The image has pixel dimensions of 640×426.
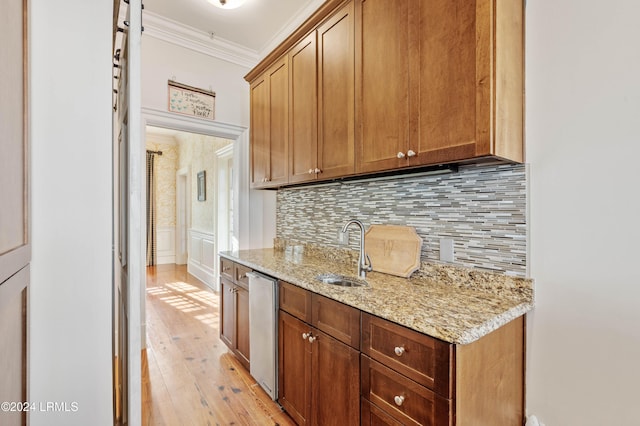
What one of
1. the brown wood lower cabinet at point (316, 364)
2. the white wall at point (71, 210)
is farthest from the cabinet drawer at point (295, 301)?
the white wall at point (71, 210)

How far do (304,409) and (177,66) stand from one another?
3.03m

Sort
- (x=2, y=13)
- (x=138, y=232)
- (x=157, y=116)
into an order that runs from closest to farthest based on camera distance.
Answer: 1. (x=2, y=13)
2. (x=138, y=232)
3. (x=157, y=116)

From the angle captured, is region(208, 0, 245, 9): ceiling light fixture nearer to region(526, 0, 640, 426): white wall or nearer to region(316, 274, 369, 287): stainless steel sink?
region(526, 0, 640, 426): white wall

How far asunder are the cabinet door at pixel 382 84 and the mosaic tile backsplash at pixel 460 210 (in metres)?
0.31

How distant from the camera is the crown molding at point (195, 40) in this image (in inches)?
105

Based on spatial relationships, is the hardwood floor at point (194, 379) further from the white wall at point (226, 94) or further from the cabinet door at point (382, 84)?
the cabinet door at point (382, 84)

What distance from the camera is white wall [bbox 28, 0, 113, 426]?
2.97ft

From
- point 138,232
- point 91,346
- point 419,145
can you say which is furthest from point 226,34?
point 91,346

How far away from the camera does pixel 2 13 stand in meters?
0.53

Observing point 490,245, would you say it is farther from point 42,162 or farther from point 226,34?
point 226,34

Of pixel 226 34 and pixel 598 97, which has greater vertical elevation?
pixel 226 34

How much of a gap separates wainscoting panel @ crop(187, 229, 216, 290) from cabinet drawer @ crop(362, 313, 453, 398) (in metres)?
3.92

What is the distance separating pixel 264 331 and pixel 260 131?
69.1 inches

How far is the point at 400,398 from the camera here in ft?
3.47
